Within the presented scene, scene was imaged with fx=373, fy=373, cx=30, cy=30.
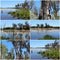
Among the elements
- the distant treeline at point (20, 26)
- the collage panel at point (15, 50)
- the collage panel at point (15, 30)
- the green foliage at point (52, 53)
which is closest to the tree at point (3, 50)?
the collage panel at point (15, 50)

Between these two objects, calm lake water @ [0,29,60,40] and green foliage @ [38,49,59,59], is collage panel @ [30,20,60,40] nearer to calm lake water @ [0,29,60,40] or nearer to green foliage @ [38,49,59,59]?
calm lake water @ [0,29,60,40]

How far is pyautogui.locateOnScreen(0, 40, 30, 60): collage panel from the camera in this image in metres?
5.80

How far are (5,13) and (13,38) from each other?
41 cm

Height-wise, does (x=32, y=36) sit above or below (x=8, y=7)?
below

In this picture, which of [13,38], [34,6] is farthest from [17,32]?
[34,6]

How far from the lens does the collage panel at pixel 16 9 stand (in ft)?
19.0

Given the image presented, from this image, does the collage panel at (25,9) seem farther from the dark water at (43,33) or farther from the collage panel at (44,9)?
the dark water at (43,33)

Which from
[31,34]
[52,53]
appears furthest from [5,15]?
[52,53]

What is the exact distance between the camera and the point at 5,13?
5801 millimetres

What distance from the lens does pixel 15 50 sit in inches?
229

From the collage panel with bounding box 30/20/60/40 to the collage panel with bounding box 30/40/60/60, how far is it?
62 millimetres

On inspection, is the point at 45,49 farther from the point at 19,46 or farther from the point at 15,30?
the point at 15,30

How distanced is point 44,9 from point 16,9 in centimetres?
44

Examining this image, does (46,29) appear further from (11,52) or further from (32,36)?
(11,52)
